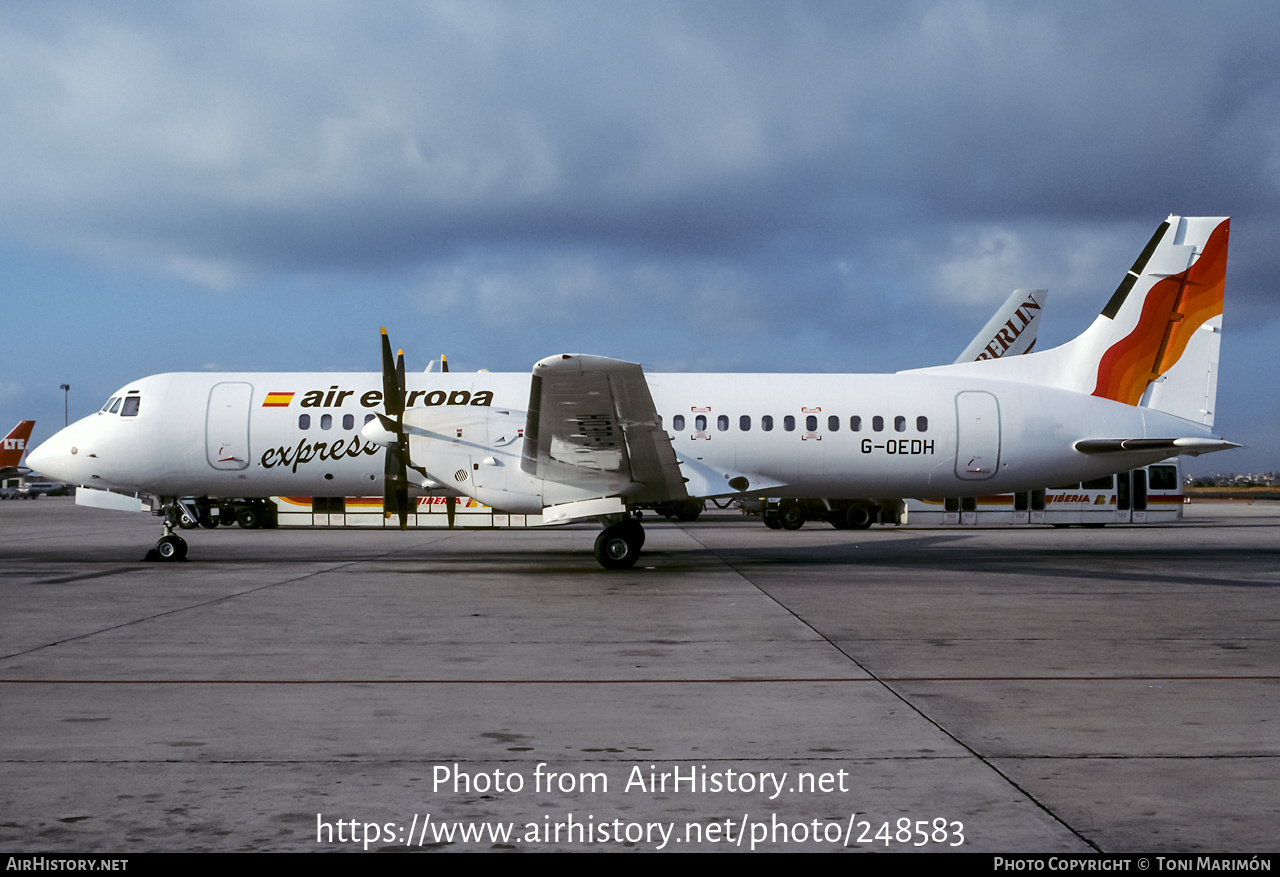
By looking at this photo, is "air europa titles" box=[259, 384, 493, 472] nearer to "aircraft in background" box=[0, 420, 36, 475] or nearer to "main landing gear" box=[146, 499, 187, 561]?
"main landing gear" box=[146, 499, 187, 561]

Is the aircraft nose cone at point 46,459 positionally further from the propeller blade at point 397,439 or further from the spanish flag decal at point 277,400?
the propeller blade at point 397,439

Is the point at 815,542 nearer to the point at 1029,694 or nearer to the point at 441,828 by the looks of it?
the point at 1029,694

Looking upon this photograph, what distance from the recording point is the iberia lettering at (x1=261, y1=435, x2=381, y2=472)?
18.0 meters

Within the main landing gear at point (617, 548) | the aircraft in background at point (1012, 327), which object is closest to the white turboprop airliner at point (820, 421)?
the main landing gear at point (617, 548)

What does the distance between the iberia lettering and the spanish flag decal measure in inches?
33.0

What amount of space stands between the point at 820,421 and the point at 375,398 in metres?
8.59

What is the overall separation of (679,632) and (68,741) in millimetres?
5691

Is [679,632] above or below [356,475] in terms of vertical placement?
below

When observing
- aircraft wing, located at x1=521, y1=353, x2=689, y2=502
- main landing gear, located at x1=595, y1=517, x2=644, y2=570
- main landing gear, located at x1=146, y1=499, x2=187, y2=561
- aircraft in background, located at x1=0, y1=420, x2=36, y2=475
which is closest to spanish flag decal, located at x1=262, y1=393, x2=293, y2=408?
main landing gear, located at x1=146, y1=499, x2=187, y2=561

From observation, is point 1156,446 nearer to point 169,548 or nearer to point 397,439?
point 397,439

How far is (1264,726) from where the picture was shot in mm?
5992

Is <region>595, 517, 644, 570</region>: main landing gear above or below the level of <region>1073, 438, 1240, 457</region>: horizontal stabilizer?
below

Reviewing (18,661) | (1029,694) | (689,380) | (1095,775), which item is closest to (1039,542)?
(689,380)

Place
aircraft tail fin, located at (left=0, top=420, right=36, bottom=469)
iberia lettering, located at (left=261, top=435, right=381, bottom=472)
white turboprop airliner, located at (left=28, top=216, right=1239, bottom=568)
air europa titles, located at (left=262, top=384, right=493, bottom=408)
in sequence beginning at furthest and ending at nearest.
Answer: aircraft tail fin, located at (left=0, top=420, right=36, bottom=469) < air europa titles, located at (left=262, top=384, right=493, bottom=408) < white turboprop airliner, located at (left=28, top=216, right=1239, bottom=568) < iberia lettering, located at (left=261, top=435, right=381, bottom=472)
